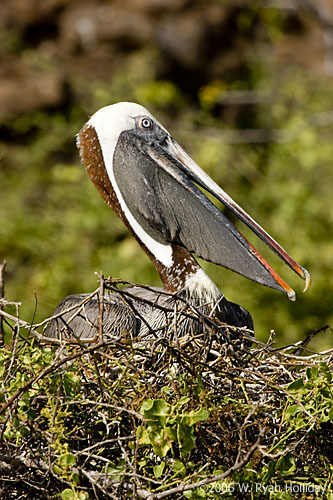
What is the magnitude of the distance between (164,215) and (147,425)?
4.52 ft

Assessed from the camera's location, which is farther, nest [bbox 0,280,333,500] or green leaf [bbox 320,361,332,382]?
green leaf [bbox 320,361,332,382]

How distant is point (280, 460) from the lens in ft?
6.64

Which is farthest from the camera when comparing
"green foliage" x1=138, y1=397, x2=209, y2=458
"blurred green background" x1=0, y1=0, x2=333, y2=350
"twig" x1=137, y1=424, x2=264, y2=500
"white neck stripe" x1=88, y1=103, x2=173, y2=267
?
"blurred green background" x1=0, y1=0, x2=333, y2=350

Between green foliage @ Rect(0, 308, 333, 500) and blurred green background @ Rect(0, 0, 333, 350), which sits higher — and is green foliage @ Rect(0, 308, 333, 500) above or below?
below

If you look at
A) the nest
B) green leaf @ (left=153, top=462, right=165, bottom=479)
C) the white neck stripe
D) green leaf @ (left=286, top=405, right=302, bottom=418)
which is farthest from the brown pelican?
green leaf @ (left=153, top=462, right=165, bottom=479)

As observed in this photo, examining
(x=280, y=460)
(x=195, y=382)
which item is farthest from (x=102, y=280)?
(x=280, y=460)

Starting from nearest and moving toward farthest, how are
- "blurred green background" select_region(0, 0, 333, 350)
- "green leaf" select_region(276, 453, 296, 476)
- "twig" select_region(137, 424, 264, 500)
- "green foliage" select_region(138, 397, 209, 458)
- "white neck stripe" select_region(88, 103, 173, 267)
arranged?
"twig" select_region(137, 424, 264, 500), "green foliage" select_region(138, 397, 209, 458), "green leaf" select_region(276, 453, 296, 476), "white neck stripe" select_region(88, 103, 173, 267), "blurred green background" select_region(0, 0, 333, 350)

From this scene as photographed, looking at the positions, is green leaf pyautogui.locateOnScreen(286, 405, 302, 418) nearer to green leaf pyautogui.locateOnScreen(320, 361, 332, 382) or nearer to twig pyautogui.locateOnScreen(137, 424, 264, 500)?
green leaf pyautogui.locateOnScreen(320, 361, 332, 382)

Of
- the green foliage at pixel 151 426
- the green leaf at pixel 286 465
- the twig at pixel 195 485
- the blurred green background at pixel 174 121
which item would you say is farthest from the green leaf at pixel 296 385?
the blurred green background at pixel 174 121

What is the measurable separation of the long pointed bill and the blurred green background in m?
2.69

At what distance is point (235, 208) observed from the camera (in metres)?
3.17

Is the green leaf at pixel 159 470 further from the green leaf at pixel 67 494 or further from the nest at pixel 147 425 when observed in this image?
the green leaf at pixel 67 494

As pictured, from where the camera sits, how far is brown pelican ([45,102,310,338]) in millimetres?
3066

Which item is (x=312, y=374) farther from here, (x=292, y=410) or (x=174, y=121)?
(x=174, y=121)
